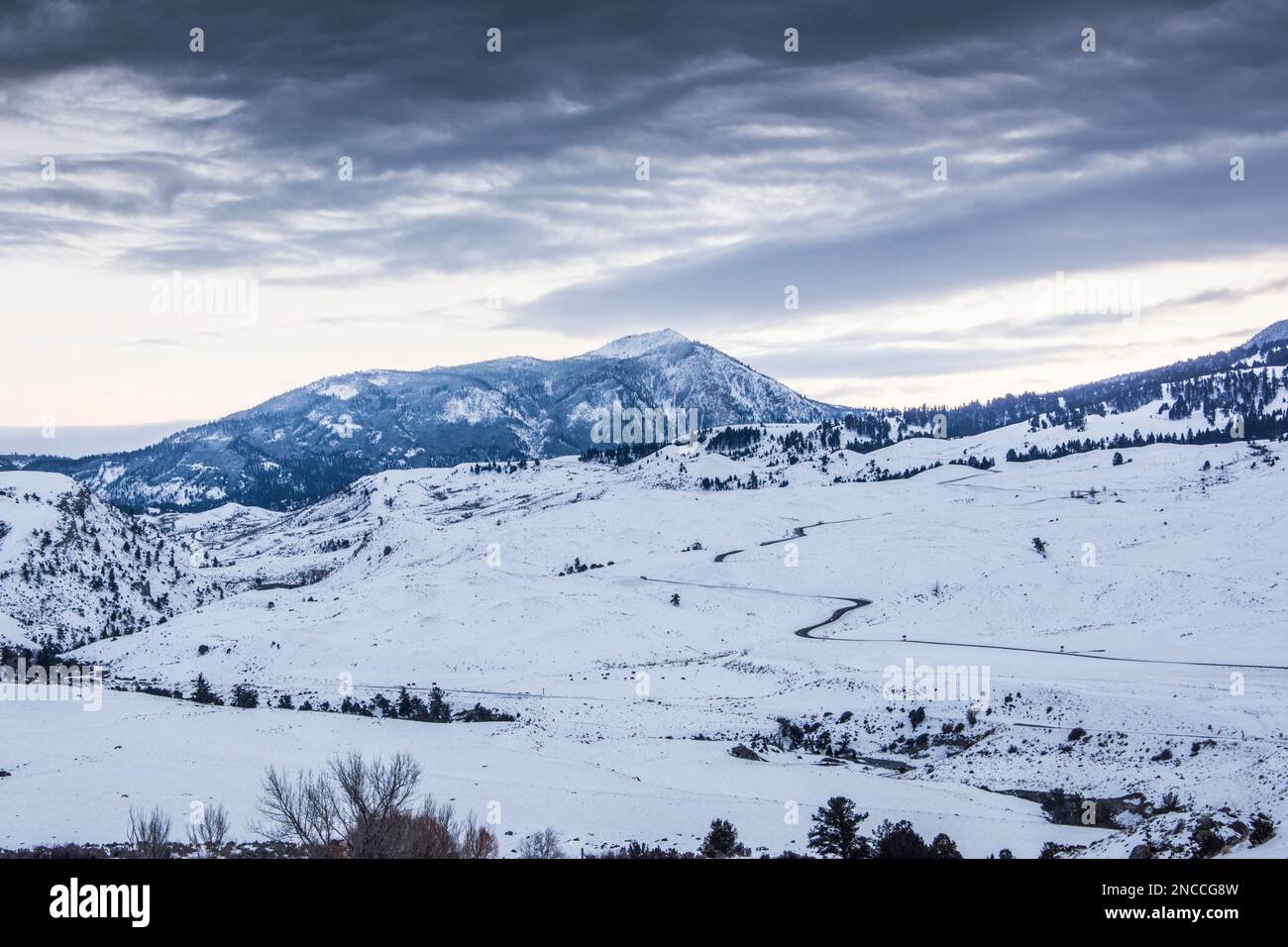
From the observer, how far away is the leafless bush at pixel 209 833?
95.9 ft

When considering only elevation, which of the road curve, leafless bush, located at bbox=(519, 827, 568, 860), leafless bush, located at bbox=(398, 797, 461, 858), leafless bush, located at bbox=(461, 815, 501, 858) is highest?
leafless bush, located at bbox=(398, 797, 461, 858)

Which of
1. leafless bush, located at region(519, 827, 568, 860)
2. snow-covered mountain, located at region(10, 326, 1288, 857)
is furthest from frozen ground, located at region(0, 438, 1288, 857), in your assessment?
leafless bush, located at region(519, 827, 568, 860)

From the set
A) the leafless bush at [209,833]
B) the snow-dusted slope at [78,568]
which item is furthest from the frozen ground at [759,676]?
the snow-dusted slope at [78,568]

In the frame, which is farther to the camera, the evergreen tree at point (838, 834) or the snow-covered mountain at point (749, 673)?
the snow-covered mountain at point (749, 673)

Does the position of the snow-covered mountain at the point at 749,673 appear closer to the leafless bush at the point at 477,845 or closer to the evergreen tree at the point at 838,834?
the evergreen tree at the point at 838,834

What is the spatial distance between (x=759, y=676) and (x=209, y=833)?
5510 cm

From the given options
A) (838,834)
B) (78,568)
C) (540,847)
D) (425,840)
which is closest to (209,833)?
(425,840)

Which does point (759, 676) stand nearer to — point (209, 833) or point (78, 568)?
point (209, 833)

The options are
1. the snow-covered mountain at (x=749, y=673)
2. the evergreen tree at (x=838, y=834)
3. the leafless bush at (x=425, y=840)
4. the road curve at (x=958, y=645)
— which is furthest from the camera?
the road curve at (x=958, y=645)

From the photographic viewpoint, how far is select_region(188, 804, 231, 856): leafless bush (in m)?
29.2

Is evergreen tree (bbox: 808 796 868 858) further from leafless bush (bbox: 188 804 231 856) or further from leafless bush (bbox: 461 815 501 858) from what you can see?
leafless bush (bbox: 188 804 231 856)

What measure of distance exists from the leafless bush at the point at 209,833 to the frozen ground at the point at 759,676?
2586mm

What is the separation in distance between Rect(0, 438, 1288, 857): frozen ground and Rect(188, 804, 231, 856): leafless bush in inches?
102

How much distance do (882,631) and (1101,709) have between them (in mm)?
38734
